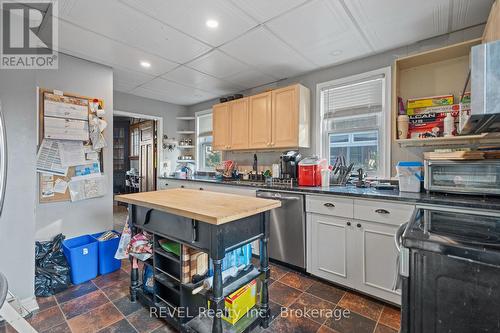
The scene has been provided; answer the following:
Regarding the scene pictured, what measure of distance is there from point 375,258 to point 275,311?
0.97m

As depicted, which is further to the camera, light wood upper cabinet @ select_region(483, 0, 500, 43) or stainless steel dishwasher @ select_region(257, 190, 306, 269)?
stainless steel dishwasher @ select_region(257, 190, 306, 269)

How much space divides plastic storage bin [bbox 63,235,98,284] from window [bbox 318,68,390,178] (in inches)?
118

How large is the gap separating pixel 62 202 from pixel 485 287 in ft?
11.4

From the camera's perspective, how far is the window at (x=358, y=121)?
263cm

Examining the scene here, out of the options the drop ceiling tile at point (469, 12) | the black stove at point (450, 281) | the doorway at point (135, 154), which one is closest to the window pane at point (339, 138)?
the drop ceiling tile at point (469, 12)

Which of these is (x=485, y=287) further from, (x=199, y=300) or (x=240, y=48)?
(x=240, y=48)

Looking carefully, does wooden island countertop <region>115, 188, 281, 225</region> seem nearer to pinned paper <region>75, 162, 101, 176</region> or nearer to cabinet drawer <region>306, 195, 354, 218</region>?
cabinet drawer <region>306, 195, 354, 218</region>

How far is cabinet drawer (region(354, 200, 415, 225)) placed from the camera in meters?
1.81

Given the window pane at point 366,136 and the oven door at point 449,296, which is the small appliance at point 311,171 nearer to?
the window pane at point 366,136

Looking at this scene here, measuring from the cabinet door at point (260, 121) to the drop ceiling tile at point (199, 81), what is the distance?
598 millimetres

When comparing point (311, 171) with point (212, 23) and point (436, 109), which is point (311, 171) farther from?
point (212, 23)

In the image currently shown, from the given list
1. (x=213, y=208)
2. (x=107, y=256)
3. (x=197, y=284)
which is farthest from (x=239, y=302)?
(x=107, y=256)

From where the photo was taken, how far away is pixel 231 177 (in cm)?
386

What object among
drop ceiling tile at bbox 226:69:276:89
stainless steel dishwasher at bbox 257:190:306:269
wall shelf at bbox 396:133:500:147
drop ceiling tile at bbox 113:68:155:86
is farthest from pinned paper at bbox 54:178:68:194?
wall shelf at bbox 396:133:500:147
